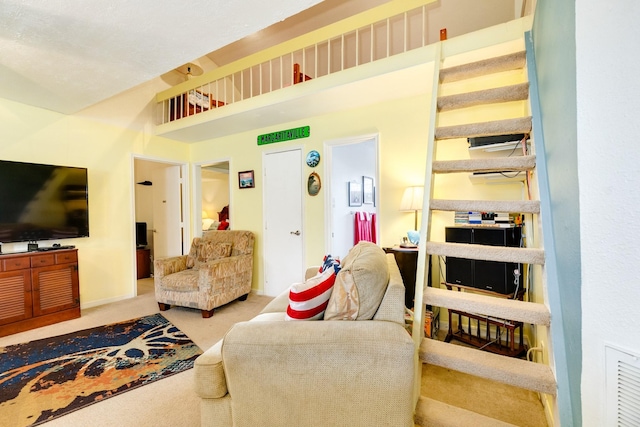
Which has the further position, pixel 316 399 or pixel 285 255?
pixel 285 255

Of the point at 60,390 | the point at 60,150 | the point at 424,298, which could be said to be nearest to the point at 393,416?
the point at 424,298

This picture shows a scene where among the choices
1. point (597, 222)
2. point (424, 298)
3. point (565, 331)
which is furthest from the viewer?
point (424, 298)

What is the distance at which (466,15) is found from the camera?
10.1ft

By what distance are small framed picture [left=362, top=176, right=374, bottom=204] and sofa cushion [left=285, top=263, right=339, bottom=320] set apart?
3.36 m

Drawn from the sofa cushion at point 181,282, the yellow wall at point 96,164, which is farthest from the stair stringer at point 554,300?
the yellow wall at point 96,164

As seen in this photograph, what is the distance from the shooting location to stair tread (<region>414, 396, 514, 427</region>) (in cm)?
115

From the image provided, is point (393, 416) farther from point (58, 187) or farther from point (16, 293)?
point (58, 187)

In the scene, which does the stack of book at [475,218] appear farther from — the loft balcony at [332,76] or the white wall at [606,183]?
the white wall at [606,183]

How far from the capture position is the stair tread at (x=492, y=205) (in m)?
→ 1.37

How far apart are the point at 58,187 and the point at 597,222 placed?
14.8ft

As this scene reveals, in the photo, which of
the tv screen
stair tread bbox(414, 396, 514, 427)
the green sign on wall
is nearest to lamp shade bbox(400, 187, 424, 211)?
the green sign on wall

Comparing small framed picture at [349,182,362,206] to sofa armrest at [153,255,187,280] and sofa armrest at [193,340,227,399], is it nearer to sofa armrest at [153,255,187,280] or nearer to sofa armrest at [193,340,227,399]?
sofa armrest at [153,255,187,280]

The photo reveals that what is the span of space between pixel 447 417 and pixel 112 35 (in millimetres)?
2943

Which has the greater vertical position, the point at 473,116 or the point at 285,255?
the point at 473,116
